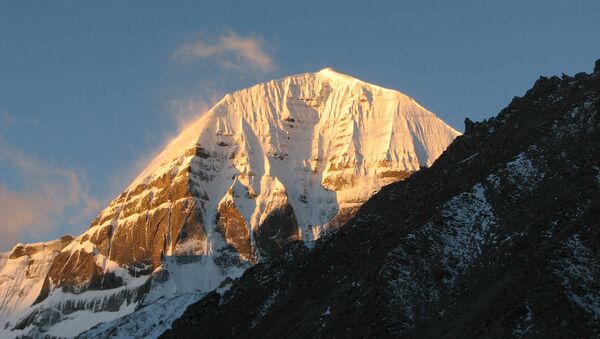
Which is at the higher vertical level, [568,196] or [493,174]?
[493,174]

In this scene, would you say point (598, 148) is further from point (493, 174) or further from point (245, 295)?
point (245, 295)

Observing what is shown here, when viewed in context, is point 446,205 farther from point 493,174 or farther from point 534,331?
point 534,331

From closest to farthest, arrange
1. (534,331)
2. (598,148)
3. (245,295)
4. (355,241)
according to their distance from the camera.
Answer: (534,331)
(598,148)
(355,241)
(245,295)

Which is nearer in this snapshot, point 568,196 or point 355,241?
point 568,196

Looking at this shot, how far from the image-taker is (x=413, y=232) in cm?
11562

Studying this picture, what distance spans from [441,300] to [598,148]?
73.5ft

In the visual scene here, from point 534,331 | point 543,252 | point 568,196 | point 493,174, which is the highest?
point 493,174

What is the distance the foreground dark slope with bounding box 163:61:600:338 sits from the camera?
9462 centimetres

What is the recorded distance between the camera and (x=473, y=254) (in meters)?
111

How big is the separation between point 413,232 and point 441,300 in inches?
461

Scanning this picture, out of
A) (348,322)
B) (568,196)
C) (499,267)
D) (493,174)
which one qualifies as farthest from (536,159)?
(348,322)

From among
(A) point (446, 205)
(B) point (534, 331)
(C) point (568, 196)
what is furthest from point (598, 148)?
(B) point (534, 331)

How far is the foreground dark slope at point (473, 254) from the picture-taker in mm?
94625

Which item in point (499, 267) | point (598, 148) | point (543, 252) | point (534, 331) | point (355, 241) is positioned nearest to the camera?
point (534, 331)
